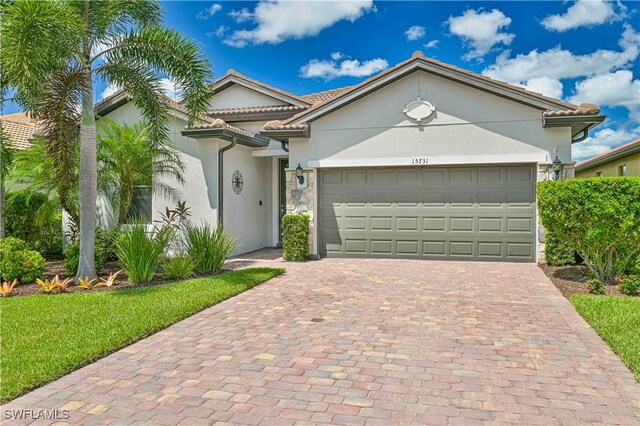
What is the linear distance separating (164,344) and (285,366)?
1760mm

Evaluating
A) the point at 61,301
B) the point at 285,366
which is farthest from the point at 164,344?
the point at 61,301

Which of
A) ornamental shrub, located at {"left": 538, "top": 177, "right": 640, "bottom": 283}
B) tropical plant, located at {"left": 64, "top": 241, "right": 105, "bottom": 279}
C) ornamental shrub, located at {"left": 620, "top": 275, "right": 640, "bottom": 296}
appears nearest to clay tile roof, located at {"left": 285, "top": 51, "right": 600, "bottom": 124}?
ornamental shrub, located at {"left": 538, "top": 177, "right": 640, "bottom": 283}

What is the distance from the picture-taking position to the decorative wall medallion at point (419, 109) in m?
11.4

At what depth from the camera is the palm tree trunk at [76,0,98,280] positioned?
8.90 metres

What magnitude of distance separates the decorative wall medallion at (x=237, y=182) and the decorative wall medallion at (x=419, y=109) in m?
5.43

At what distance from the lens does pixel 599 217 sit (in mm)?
7754

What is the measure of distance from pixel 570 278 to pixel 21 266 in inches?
458

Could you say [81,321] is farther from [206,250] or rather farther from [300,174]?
[300,174]

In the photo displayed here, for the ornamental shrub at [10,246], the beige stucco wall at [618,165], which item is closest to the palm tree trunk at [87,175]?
the ornamental shrub at [10,246]

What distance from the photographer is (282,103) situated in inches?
608

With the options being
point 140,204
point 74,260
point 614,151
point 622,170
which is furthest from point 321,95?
point 622,170

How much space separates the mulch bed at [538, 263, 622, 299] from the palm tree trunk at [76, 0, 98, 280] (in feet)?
30.7

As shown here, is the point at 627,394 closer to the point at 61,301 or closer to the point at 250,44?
the point at 61,301

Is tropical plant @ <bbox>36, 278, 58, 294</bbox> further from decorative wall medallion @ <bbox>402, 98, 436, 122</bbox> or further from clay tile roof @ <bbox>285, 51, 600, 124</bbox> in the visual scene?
decorative wall medallion @ <bbox>402, 98, 436, 122</bbox>
